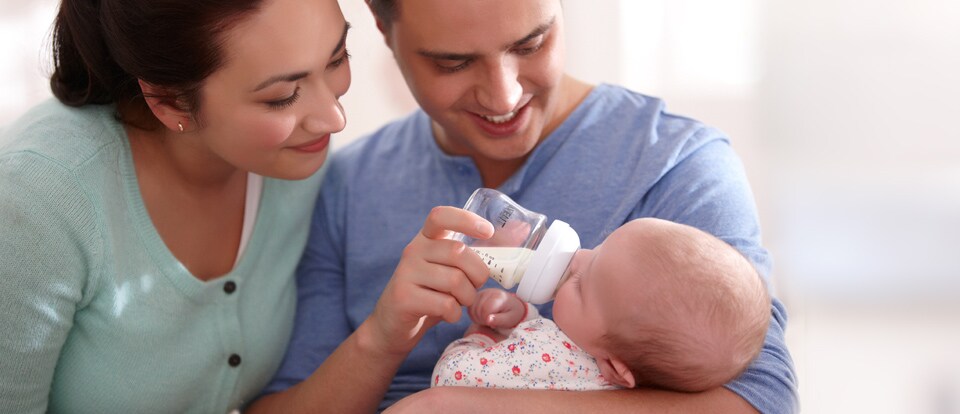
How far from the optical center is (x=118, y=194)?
174 centimetres

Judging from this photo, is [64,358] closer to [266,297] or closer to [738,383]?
[266,297]

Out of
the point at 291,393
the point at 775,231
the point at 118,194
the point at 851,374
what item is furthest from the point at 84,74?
the point at 851,374

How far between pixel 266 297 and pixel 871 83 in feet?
5.42

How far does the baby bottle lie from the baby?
45mm

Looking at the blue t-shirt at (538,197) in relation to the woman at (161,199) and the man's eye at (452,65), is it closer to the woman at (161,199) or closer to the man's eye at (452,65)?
the woman at (161,199)

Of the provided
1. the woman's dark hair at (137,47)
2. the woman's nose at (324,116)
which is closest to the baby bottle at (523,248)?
the woman's nose at (324,116)

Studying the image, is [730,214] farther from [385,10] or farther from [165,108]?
[165,108]

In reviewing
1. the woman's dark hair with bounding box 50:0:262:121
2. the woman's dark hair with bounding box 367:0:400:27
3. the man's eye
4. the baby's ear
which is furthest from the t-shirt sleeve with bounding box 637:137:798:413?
the woman's dark hair with bounding box 50:0:262:121

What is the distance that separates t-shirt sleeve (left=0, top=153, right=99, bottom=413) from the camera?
158 cm

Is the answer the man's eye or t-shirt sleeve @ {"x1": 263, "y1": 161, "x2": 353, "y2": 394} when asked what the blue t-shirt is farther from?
the man's eye

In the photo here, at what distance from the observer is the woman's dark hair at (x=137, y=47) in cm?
156

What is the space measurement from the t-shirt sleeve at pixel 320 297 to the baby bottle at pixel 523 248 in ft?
1.69

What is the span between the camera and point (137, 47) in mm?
1604

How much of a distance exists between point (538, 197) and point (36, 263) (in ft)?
2.87
